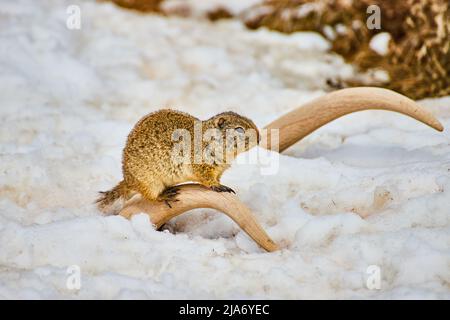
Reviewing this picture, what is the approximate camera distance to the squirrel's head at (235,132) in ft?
11.7

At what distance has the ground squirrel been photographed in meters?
3.54

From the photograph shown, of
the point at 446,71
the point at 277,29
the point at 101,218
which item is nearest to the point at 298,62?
the point at 277,29

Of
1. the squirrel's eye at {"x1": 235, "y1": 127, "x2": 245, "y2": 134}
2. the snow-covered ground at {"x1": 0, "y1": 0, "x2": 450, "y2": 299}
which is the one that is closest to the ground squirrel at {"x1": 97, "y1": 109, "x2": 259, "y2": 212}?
the squirrel's eye at {"x1": 235, "y1": 127, "x2": 245, "y2": 134}

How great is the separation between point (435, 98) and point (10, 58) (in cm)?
381

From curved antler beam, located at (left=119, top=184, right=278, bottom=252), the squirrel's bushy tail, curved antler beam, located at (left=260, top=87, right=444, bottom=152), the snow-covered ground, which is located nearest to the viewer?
the snow-covered ground

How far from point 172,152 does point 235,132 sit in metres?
0.37

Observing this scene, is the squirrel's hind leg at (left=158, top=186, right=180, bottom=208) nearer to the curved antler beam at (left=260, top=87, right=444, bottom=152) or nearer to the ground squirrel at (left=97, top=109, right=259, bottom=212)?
the ground squirrel at (left=97, top=109, right=259, bottom=212)

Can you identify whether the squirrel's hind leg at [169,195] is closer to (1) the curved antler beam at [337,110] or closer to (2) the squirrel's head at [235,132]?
(2) the squirrel's head at [235,132]

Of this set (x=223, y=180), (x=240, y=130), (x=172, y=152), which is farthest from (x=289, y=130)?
(x=172, y=152)

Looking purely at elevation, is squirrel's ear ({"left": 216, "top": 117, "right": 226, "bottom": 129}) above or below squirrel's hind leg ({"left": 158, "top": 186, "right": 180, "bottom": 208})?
above

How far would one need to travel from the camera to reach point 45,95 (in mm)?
5391

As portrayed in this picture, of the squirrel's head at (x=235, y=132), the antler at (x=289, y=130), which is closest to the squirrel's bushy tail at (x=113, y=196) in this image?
the antler at (x=289, y=130)

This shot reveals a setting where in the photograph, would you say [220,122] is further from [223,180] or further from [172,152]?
[223,180]

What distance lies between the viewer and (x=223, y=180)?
424 cm
